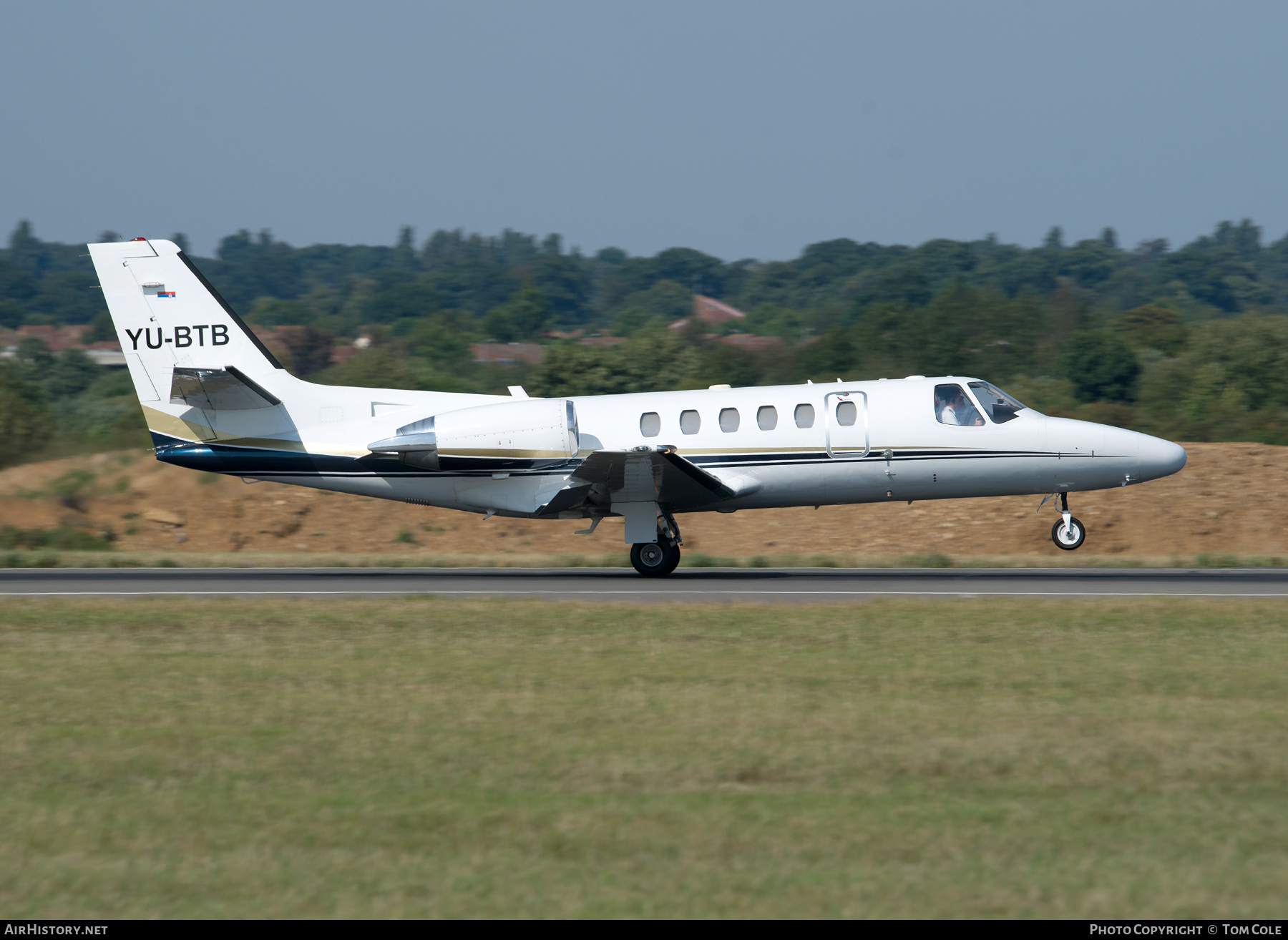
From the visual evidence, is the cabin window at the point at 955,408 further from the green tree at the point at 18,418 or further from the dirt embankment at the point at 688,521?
the green tree at the point at 18,418

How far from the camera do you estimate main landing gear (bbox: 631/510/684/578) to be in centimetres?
1800

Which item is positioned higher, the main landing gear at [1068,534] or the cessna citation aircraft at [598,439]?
the cessna citation aircraft at [598,439]

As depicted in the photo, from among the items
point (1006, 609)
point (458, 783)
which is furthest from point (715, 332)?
point (458, 783)

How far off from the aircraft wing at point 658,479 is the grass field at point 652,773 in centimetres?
408

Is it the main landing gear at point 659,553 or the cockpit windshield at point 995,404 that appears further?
the main landing gear at point 659,553

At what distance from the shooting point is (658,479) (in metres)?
17.0

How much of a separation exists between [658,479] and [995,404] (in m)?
5.22

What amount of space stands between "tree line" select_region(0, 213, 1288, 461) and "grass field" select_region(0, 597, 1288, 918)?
14.1 meters

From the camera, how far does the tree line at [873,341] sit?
40.5 meters

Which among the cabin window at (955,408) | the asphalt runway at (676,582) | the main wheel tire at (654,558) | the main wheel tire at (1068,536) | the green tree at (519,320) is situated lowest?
the asphalt runway at (676,582)

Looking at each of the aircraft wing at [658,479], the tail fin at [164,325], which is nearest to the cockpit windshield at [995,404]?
the aircraft wing at [658,479]

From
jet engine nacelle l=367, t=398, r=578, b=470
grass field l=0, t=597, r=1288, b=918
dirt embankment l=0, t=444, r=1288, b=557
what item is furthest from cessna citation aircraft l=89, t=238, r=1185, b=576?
dirt embankment l=0, t=444, r=1288, b=557

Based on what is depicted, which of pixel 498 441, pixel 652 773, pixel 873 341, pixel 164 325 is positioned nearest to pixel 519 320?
pixel 873 341

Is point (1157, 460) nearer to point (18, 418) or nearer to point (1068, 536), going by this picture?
point (1068, 536)
